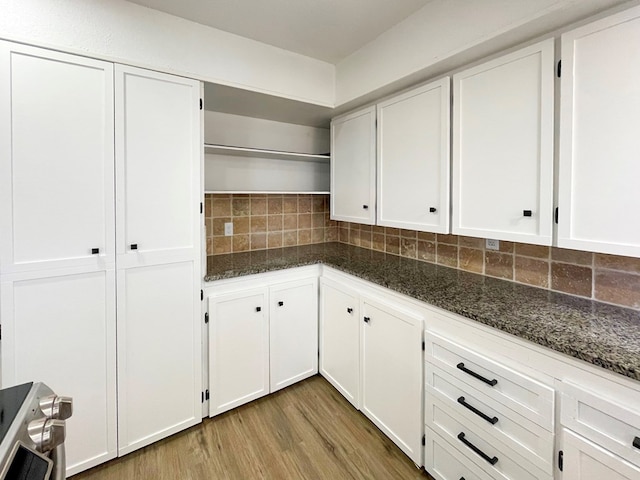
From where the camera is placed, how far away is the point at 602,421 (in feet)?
3.05

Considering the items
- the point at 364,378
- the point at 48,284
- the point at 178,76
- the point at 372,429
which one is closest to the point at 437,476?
the point at 372,429

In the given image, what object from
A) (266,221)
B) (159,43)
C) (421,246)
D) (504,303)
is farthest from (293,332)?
(159,43)

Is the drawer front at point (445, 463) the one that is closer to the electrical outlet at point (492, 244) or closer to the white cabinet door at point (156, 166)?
the electrical outlet at point (492, 244)

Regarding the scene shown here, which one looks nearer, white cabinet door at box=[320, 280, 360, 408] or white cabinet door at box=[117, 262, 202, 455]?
white cabinet door at box=[117, 262, 202, 455]

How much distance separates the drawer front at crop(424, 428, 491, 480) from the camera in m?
1.29

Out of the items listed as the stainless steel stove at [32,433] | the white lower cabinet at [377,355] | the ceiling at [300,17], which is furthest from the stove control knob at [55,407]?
the ceiling at [300,17]

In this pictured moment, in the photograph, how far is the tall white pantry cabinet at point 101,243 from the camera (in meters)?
1.34

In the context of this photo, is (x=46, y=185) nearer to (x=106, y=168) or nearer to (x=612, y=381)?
(x=106, y=168)

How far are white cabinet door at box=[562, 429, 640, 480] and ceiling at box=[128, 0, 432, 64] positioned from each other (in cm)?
194

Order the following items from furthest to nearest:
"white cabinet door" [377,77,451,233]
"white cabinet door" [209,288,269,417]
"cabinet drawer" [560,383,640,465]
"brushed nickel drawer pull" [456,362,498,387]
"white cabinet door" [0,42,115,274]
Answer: "white cabinet door" [209,288,269,417], "white cabinet door" [377,77,451,233], "white cabinet door" [0,42,115,274], "brushed nickel drawer pull" [456,362,498,387], "cabinet drawer" [560,383,640,465]

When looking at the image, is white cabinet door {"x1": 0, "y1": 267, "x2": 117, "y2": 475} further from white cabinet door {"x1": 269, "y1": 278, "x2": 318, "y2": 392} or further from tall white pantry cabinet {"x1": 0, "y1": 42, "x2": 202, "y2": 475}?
white cabinet door {"x1": 269, "y1": 278, "x2": 318, "y2": 392}

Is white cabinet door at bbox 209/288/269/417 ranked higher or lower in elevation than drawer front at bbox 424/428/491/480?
higher

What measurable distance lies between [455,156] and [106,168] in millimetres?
1724

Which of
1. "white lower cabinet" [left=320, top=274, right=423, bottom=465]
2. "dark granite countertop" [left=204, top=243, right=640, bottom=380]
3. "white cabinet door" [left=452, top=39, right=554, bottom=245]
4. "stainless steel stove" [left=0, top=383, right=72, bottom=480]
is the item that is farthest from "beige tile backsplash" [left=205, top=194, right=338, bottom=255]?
"stainless steel stove" [left=0, top=383, right=72, bottom=480]
